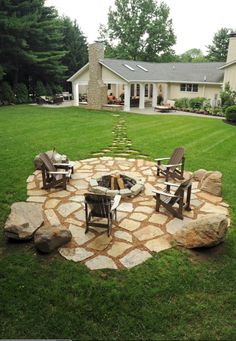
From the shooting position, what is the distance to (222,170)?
8.96 meters

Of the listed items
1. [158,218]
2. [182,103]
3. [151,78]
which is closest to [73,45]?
[151,78]

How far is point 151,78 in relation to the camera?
2581 cm

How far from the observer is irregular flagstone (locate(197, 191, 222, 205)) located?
22.3 ft

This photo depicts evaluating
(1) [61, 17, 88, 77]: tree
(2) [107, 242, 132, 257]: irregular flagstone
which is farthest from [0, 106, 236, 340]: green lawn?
(1) [61, 17, 88, 77]: tree

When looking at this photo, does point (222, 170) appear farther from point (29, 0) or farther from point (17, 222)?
point (29, 0)

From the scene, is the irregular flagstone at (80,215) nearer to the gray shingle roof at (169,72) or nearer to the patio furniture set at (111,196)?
the patio furniture set at (111,196)

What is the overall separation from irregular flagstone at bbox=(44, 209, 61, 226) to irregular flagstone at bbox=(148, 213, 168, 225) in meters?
1.91

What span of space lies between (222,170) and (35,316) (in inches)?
282

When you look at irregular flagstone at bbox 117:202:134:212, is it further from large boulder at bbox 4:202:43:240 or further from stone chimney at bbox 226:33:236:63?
stone chimney at bbox 226:33:236:63

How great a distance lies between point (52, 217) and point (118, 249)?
5.78 ft

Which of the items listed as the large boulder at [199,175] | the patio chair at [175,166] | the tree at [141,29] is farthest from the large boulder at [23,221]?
the tree at [141,29]

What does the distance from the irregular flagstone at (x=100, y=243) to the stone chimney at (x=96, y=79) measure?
21.0m

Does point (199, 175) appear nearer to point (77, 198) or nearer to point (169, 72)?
point (77, 198)

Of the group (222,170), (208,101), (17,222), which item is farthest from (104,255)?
(208,101)
